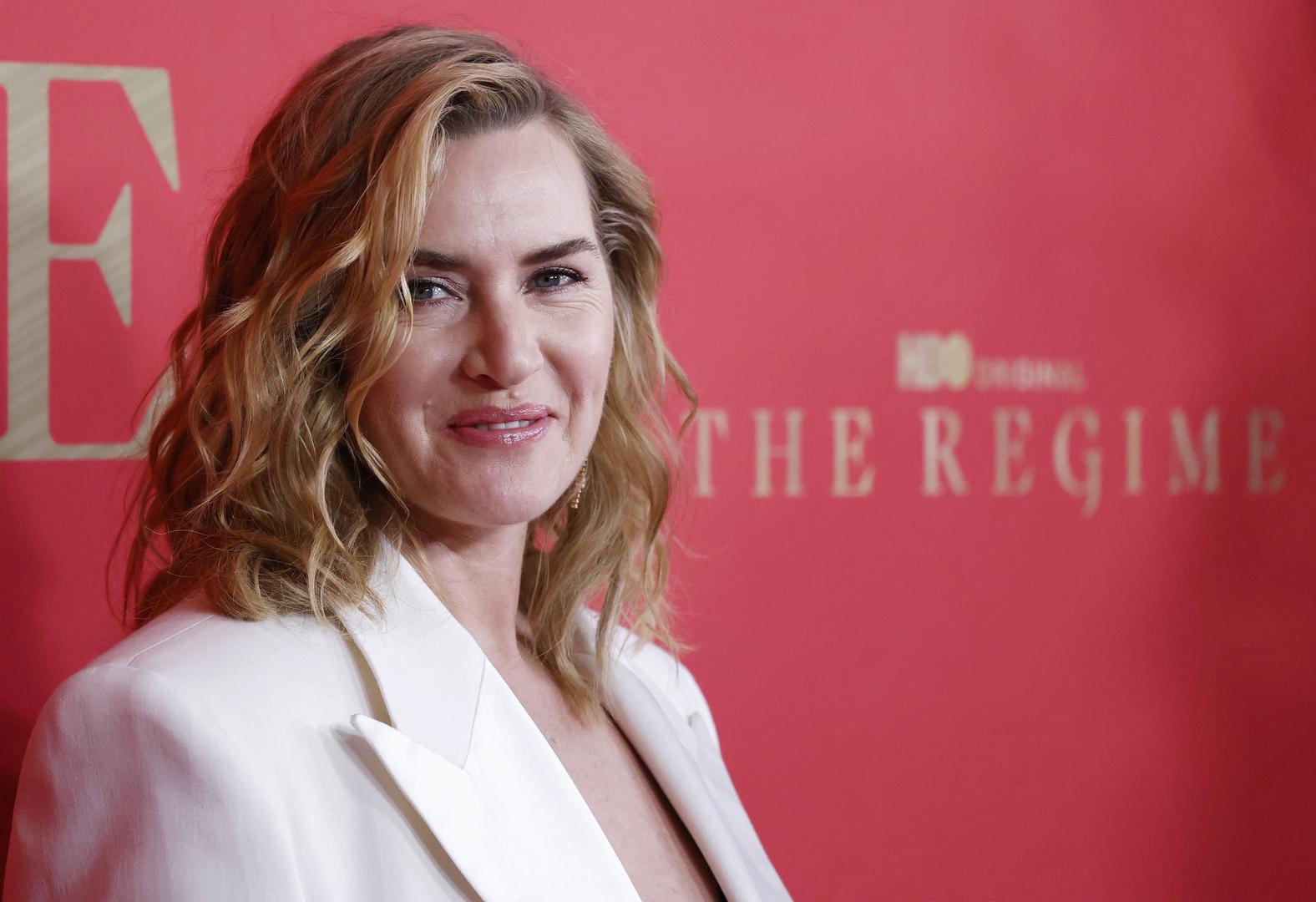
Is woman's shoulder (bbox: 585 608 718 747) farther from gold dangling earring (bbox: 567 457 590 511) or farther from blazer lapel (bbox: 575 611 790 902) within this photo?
gold dangling earring (bbox: 567 457 590 511)

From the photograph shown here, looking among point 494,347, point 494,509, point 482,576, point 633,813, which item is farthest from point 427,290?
point 633,813

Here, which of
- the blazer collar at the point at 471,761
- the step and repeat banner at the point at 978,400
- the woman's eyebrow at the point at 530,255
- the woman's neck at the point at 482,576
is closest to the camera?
the blazer collar at the point at 471,761

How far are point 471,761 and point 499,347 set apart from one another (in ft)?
1.14

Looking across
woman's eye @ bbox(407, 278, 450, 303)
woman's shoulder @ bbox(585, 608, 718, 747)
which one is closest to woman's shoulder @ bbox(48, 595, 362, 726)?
woman's eye @ bbox(407, 278, 450, 303)

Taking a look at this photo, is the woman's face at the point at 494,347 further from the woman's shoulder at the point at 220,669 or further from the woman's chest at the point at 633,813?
the woman's chest at the point at 633,813

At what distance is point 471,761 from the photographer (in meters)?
1.07

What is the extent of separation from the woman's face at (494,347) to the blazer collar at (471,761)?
0.33 ft

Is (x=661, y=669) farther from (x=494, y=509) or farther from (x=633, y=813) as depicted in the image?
(x=494, y=509)

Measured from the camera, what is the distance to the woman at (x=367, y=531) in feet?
3.09

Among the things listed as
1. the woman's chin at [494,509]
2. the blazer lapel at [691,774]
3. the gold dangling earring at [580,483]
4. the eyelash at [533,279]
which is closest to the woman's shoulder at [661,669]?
the blazer lapel at [691,774]

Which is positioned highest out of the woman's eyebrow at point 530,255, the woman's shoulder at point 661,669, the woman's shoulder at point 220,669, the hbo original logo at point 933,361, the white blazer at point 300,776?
the woman's eyebrow at point 530,255

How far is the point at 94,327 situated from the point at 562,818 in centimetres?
82

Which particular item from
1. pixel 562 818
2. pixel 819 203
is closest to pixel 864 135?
pixel 819 203

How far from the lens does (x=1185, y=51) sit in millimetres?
2031
